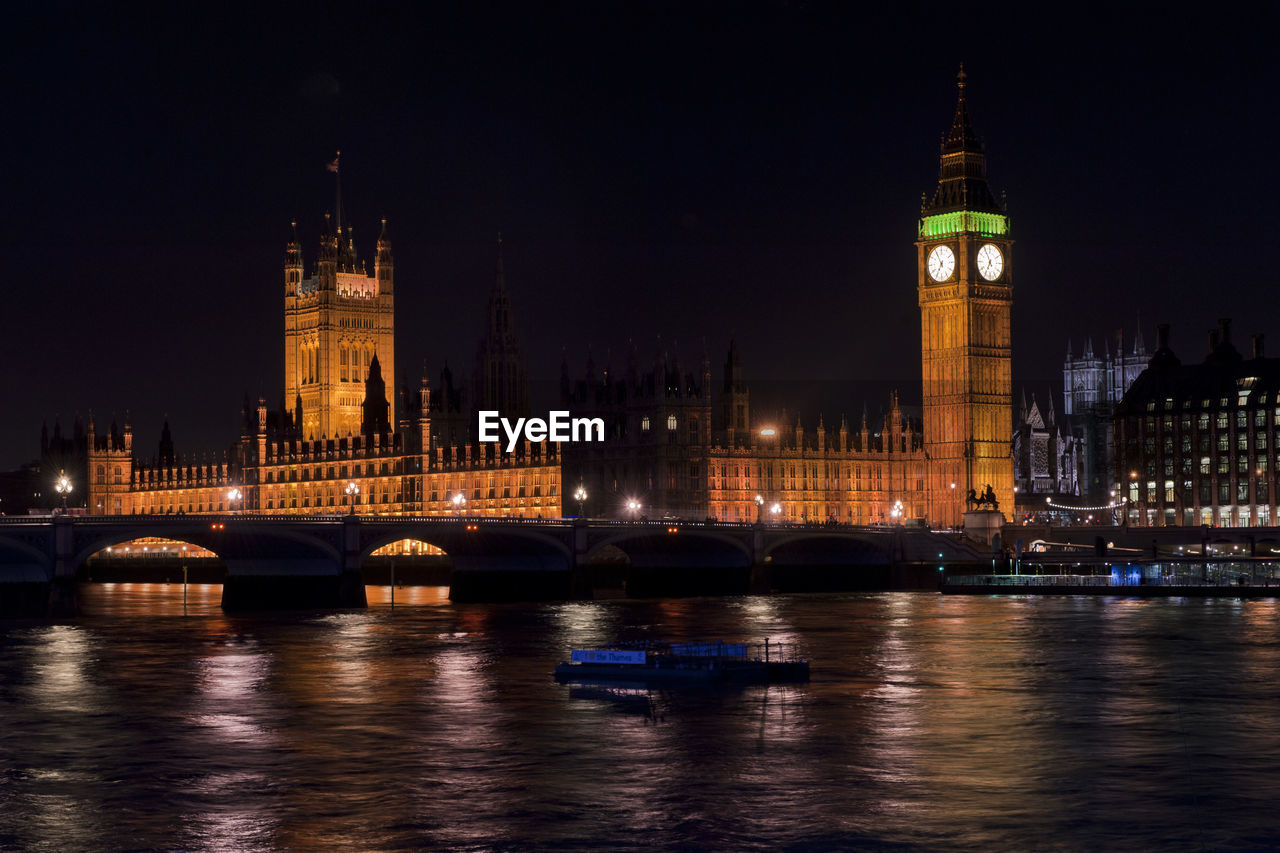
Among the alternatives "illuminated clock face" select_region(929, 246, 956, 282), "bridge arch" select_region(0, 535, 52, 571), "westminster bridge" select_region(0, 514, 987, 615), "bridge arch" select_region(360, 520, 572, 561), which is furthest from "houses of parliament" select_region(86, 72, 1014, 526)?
"bridge arch" select_region(0, 535, 52, 571)

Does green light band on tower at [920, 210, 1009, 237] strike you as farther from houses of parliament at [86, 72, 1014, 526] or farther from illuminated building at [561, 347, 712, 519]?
illuminated building at [561, 347, 712, 519]

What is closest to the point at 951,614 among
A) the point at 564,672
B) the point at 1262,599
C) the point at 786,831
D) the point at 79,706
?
the point at 1262,599

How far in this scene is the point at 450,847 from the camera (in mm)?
39375

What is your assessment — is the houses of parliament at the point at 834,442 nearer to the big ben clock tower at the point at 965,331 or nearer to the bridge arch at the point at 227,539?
the big ben clock tower at the point at 965,331

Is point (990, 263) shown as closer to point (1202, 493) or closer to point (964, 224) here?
point (964, 224)

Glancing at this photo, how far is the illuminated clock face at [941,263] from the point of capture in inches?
7293

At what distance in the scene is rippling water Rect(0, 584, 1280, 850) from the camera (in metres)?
41.2

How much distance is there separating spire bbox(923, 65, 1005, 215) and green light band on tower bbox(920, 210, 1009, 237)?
2.38 feet

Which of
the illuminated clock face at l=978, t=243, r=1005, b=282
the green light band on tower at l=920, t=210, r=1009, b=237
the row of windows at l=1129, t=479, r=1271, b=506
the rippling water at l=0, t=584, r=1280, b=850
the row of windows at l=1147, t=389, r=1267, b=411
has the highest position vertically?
the green light band on tower at l=920, t=210, r=1009, b=237

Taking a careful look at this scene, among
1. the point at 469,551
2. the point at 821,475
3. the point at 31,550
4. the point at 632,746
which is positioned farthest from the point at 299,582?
the point at 632,746

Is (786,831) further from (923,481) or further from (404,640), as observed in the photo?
(923,481)

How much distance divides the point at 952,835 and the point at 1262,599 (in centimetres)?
9161

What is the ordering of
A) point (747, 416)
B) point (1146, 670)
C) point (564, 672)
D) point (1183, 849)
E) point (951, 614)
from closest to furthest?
point (1183, 849) < point (564, 672) < point (1146, 670) < point (951, 614) < point (747, 416)

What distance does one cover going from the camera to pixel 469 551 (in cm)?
14238
